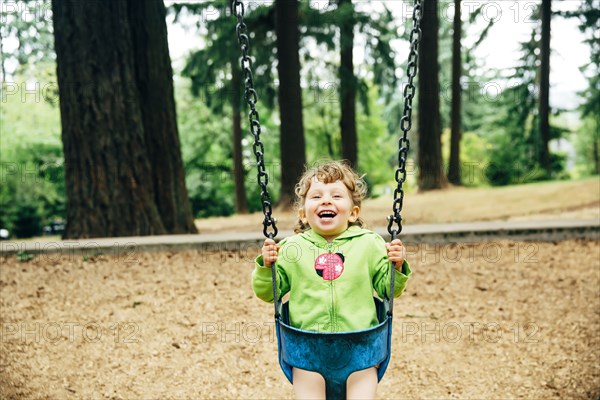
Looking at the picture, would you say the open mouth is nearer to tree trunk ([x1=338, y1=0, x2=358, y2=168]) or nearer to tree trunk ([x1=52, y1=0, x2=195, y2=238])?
tree trunk ([x1=52, y1=0, x2=195, y2=238])

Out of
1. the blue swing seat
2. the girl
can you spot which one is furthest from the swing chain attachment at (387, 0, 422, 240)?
the blue swing seat

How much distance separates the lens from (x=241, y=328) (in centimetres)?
472

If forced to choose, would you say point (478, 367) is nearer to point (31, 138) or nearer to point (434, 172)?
point (434, 172)

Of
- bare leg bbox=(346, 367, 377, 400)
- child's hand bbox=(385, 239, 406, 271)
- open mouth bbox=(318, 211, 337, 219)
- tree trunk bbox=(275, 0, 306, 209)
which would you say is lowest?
bare leg bbox=(346, 367, 377, 400)

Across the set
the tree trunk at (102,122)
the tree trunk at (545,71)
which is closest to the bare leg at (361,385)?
the tree trunk at (102,122)

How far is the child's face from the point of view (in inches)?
101

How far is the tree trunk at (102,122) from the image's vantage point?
6430 millimetres

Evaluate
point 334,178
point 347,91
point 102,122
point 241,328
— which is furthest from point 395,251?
point 347,91

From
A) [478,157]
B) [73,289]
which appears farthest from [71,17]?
[478,157]

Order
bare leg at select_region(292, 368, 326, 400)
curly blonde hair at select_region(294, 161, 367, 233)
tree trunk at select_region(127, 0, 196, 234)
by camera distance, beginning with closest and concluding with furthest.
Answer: bare leg at select_region(292, 368, 326, 400) < curly blonde hair at select_region(294, 161, 367, 233) < tree trunk at select_region(127, 0, 196, 234)

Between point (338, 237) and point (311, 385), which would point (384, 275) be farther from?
point (311, 385)

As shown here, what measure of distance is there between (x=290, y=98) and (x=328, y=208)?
8.96 meters

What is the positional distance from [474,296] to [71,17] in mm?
5278

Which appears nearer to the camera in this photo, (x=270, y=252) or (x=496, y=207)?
(x=270, y=252)
